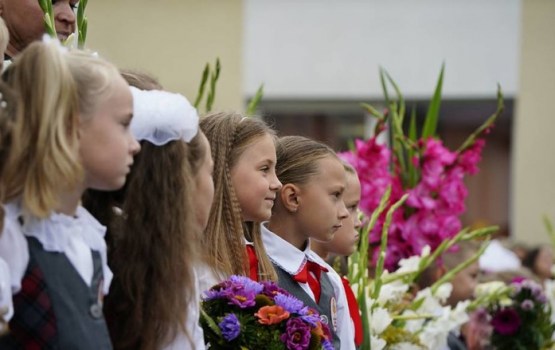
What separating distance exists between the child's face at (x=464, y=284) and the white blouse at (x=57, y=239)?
13.2 feet

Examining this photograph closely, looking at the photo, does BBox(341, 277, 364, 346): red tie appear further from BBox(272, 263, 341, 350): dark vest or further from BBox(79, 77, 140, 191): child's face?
BBox(79, 77, 140, 191): child's face

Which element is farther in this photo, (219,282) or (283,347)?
(219,282)

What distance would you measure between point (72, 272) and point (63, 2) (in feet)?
5.07

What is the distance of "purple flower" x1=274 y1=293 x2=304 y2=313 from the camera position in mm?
3215

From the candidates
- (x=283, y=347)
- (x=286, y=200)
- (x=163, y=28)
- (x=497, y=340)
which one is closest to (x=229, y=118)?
(x=286, y=200)

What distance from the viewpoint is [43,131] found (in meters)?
2.50

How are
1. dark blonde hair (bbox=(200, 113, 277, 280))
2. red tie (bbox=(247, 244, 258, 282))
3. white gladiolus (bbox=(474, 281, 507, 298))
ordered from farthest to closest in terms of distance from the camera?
white gladiolus (bbox=(474, 281, 507, 298)) < red tie (bbox=(247, 244, 258, 282)) < dark blonde hair (bbox=(200, 113, 277, 280))

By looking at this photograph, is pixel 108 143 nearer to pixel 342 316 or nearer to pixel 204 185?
pixel 204 185

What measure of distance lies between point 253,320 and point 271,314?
0.04 meters

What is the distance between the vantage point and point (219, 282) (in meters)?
3.44

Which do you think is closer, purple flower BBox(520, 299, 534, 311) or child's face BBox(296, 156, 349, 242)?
child's face BBox(296, 156, 349, 242)

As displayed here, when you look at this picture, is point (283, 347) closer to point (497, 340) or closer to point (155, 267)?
point (155, 267)

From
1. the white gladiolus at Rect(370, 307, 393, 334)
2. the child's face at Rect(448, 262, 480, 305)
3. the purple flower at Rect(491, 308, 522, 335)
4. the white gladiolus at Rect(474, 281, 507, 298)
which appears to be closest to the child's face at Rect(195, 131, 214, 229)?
the white gladiolus at Rect(370, 307, 393, 334)

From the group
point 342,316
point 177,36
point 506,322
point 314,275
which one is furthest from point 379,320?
point 177,36
